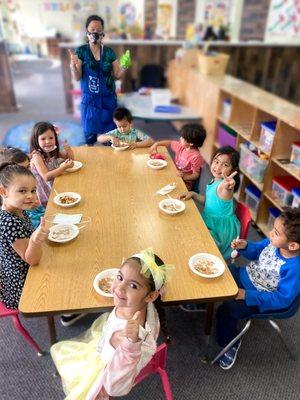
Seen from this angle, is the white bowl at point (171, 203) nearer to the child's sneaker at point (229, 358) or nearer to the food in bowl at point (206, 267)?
the food in bowl at point (206, 267)

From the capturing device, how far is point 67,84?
5.97 metres

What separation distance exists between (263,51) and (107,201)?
208 inches

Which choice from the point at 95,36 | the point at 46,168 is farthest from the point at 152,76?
the point at 46,168

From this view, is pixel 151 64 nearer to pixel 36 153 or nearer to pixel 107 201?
pixel 36 153

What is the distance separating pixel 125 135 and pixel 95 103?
0.49m

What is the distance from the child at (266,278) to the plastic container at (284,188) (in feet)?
3.33

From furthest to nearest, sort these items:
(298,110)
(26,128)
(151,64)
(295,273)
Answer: (151,64)
(26,128)
(298,110)
(295,273)

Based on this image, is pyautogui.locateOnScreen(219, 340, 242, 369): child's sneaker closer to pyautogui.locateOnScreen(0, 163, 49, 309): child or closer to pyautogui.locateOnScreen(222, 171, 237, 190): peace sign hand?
pyautogui.locateOnScreen(222, 171, 237, 190): peace sign hand

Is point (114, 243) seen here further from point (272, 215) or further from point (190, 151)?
point (272, 215)

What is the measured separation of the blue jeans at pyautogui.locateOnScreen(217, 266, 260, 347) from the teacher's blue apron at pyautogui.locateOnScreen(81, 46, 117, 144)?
1857 millimetres

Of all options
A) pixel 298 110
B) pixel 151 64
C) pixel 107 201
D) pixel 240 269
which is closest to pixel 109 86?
pixel 107 201

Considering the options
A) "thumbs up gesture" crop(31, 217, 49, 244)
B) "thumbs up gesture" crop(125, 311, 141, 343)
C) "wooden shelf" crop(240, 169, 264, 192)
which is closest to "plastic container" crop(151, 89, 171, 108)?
"wooden shelf" crop(240, 169, 264, 192)

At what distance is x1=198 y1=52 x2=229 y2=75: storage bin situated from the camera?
4.41 m

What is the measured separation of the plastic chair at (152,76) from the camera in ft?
18.8
